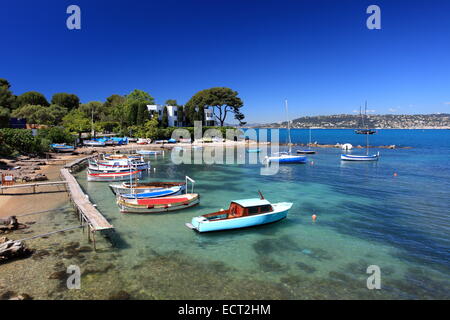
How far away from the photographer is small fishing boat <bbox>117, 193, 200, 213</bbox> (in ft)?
74.9

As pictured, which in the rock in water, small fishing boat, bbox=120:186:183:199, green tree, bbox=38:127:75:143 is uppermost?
green tree, bbox=38:127:75:143

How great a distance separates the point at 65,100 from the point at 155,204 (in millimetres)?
107516

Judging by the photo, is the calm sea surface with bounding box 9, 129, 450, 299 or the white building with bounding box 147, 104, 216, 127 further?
the white building with bounding box 147, 104, 216, 127

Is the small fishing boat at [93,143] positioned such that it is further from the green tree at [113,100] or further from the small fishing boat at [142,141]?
the green tree at [113,100]

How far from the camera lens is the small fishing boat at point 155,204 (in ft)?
74.9

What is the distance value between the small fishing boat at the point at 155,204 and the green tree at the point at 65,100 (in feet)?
342

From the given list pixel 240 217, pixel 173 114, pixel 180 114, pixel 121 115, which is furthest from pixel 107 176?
pixel 180 114

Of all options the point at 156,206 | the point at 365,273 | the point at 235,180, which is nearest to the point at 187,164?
the point at 235,180

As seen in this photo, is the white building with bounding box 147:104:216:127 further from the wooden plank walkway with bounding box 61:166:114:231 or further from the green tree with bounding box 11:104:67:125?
the wooden plank walkway with bounding box 61:166:114:231

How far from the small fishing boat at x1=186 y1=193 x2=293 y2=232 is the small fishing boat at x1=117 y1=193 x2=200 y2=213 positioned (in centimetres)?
430

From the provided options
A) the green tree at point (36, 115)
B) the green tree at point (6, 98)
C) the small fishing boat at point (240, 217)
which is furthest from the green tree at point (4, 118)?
the small fishing boat at point (240, 217)

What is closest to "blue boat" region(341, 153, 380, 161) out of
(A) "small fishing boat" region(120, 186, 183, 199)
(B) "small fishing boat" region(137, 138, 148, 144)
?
(A) "small fishing boat" region(120, 186, 183, 199)
